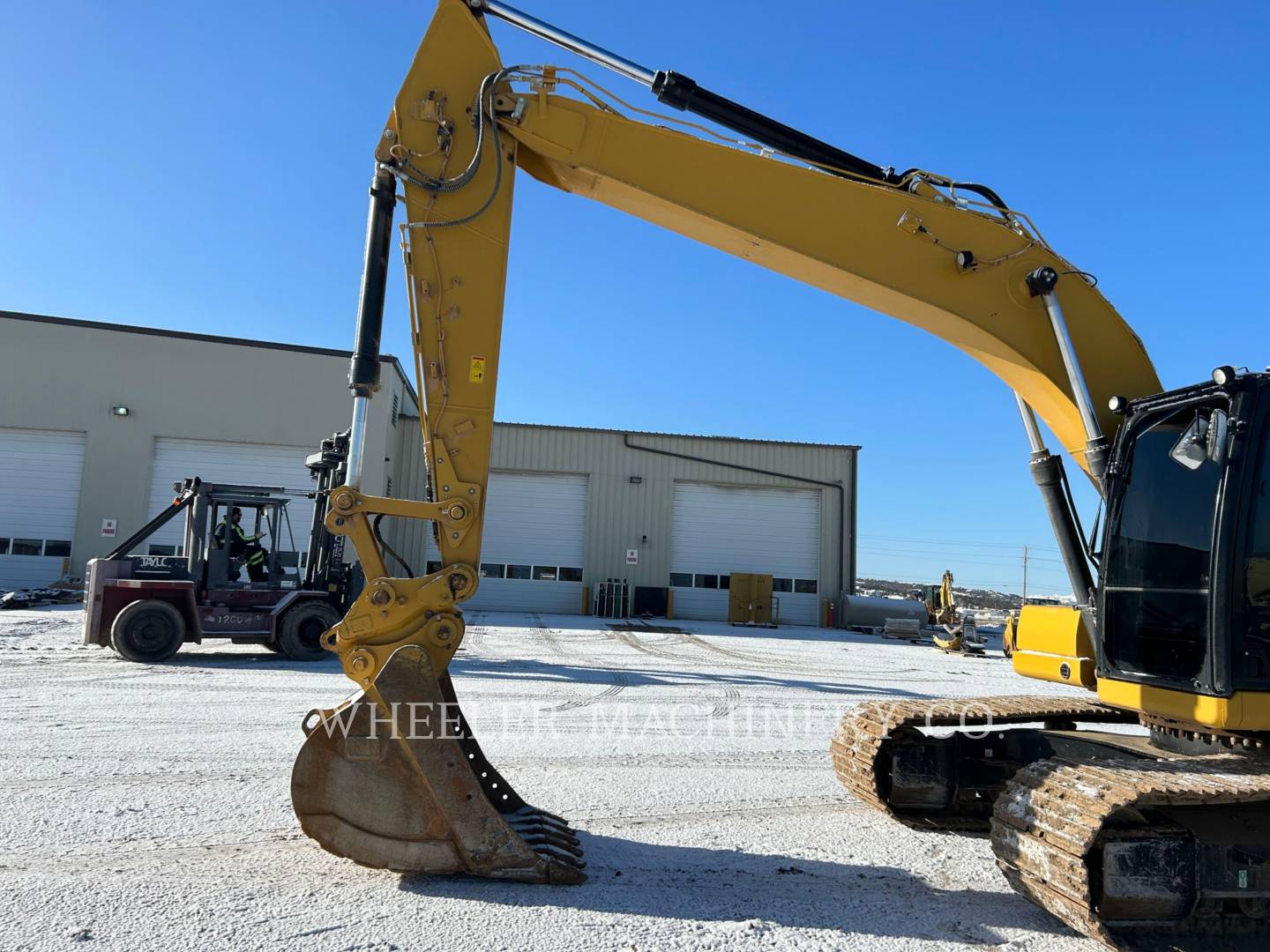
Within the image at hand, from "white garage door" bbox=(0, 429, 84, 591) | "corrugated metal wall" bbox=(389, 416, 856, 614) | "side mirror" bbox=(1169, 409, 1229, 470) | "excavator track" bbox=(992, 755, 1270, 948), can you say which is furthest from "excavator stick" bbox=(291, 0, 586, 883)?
"white garage door" bbox=(0, 429, 84, 591)

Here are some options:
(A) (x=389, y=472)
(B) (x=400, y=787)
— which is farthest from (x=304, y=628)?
(A) (x=389, y=472)

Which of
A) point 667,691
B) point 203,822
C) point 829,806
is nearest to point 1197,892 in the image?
point 829,806

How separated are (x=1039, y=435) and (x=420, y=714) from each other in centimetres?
418

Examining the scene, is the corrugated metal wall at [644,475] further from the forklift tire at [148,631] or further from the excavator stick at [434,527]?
the excavator stick at [434,527]

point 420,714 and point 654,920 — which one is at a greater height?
point 420,714

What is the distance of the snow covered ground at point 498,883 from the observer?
13.0 ft

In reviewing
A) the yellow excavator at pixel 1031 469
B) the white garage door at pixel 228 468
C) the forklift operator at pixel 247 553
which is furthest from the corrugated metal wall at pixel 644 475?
the yellow excavator at pixel 1031 469

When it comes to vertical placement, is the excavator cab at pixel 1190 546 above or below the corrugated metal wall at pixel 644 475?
below

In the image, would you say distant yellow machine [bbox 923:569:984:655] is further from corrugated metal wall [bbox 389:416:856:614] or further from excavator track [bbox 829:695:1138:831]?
excavator track [bbox 829:695:1138:831]

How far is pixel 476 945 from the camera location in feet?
12.4

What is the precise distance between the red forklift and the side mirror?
1122cm

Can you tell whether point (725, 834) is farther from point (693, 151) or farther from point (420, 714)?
point (693, 151)

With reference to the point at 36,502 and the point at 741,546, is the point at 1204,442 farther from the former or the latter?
the point at 36,502

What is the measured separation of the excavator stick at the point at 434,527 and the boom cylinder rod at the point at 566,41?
0.41 feet
